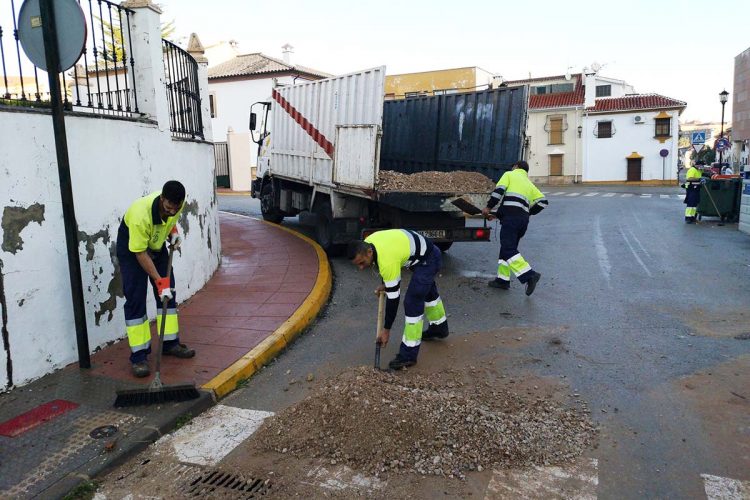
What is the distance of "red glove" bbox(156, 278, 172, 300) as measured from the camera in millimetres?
4309

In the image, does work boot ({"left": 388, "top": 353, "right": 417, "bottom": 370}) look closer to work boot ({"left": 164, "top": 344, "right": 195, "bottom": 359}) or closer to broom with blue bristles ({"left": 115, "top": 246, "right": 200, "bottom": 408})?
broom with blue bristles ({"left": 115, "top": 246, "right": 200, "bottom": 408})

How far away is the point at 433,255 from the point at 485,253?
16.8ft

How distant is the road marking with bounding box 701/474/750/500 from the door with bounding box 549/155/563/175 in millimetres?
40094

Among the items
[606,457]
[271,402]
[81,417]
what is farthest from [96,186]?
[606,457]

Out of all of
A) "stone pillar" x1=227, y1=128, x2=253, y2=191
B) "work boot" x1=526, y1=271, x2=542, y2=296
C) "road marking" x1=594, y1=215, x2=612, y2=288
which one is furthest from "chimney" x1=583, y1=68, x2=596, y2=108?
"work boot" x1=526, y1=271, x2=542, y2=296

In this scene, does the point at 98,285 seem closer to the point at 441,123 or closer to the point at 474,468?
the point at 474,468

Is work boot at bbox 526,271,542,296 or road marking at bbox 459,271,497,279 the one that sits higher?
work boot at bbox 526,271,542,296

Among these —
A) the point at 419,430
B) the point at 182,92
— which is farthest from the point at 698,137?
the point at 419,430

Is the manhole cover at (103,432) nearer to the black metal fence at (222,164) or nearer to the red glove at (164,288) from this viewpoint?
the red glove at (164,288)

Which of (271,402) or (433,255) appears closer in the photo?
(271,402)

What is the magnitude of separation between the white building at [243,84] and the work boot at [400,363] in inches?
1280

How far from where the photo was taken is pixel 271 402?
167 inches

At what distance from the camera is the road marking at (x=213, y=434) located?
3488mm

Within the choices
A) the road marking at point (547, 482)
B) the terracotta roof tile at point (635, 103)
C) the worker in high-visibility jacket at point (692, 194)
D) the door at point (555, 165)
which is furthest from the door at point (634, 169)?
the road marking at point (547, 482)
